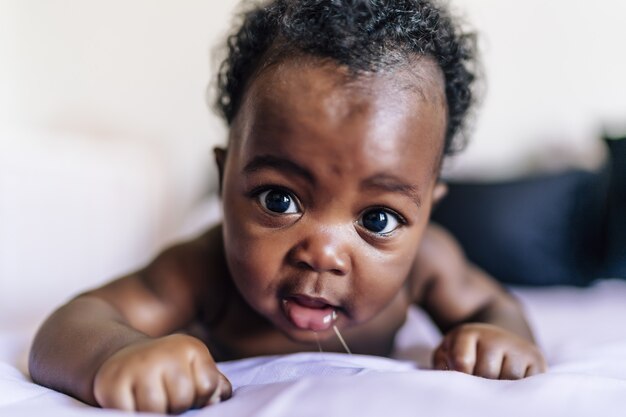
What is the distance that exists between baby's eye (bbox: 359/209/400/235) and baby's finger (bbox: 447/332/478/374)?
0.18 metres

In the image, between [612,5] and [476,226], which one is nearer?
[476,226]

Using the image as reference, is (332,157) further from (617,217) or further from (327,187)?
(617,217)

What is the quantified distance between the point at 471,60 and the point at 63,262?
110cm

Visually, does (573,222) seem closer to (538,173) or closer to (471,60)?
(538,173)

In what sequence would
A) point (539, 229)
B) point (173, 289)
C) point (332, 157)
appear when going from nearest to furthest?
point (332, 157)
point (173, 289)
point (539, 229)

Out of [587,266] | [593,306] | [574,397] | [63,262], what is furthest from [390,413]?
[63,262]

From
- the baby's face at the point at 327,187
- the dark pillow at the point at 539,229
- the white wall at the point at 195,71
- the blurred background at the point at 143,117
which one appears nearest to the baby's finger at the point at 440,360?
the baby's face at the point at 327,187

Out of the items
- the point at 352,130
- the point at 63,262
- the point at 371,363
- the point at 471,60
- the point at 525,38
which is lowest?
the point at 63,262

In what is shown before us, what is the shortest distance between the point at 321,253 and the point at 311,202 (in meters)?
0.06

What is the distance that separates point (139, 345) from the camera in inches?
21.5

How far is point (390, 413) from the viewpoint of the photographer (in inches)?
18.4

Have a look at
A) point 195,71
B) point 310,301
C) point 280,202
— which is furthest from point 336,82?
point 195,71

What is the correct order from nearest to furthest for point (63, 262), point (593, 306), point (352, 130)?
point (352, 130), point (593, 306), point (63, 262)

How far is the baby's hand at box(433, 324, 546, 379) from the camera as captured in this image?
715 mm
